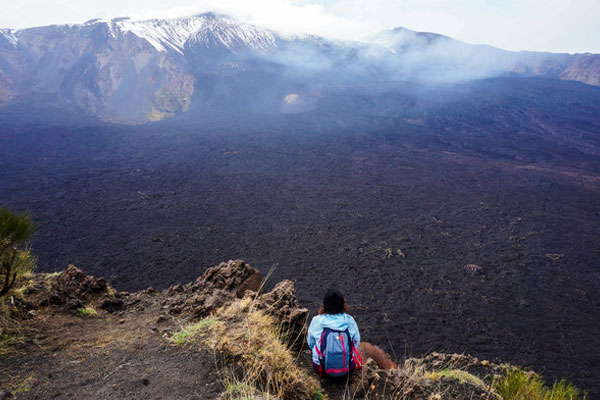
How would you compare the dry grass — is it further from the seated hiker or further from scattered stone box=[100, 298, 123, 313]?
scattered stone box=[100, 298, 123, 313]

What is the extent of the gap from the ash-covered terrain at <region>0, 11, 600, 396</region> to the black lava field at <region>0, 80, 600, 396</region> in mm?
52

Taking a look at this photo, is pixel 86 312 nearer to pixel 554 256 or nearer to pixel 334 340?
pixel 334 340

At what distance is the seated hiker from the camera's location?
7.48ft

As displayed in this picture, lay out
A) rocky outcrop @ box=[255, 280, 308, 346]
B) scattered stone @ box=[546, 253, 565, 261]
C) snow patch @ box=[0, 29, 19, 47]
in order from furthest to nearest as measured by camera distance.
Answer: snow patch @ box=[0, 29, 19, 47], scattered stone @ box=[546, 253, 565, 261], rocky outcrop @ box=[255, 280, 308, 346]

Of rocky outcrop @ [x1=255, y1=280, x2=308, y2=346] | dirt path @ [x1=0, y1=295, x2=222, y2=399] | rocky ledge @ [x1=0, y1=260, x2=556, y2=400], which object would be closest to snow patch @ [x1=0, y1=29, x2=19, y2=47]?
rocky ledge @ [x1=0, y1=260, x2=556, y2=400]

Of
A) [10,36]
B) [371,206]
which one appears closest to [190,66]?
[10,36]

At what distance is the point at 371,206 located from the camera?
36.0 feet

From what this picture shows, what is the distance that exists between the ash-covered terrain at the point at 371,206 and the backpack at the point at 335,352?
9.79 ft

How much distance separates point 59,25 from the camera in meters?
47.5

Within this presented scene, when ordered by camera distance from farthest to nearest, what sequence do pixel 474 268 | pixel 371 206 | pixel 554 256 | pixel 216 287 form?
pixel 371 206
pixel 554 256
pixel 474 268
pixel 216 287

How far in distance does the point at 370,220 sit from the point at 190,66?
3883 cm

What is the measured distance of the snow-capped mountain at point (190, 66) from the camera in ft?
114

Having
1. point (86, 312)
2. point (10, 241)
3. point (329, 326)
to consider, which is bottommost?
point (86, 312)

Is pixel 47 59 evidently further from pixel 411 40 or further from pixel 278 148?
pixel 411 40
